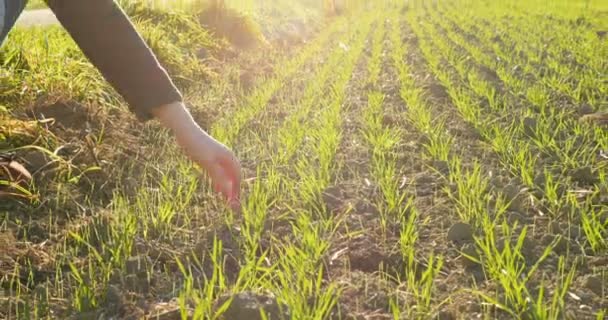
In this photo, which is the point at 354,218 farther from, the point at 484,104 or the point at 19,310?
the point at 484,104

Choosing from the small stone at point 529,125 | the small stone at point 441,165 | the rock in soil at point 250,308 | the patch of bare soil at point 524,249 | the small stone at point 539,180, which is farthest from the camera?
the small stone at point 529,125

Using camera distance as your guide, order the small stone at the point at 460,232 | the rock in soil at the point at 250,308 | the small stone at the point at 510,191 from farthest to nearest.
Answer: the small stone at the point at 510,191
the small stone at the point at 460,232
the rock in soil at the point at 250,308

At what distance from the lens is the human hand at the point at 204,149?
1.39m

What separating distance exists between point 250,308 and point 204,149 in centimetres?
34

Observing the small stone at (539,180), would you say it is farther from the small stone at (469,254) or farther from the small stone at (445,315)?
the small stone at (445,315)

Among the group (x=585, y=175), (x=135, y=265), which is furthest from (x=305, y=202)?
(x=585, y=175)

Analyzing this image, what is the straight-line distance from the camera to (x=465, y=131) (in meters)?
3.15

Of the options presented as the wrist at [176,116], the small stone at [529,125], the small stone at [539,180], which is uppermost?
the wrist at [176,116]

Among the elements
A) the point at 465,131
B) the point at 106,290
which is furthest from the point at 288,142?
the point at 106,290

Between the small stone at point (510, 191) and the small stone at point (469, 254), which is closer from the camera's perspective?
the small stone at point (469, 254)

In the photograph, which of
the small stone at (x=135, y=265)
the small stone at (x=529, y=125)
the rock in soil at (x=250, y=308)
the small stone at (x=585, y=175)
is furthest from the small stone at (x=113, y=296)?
the small stone at (x=529, y=125)

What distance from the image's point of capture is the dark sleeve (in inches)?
54.9

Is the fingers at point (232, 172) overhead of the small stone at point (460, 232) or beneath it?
overhead

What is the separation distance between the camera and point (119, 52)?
1419 millimetres
